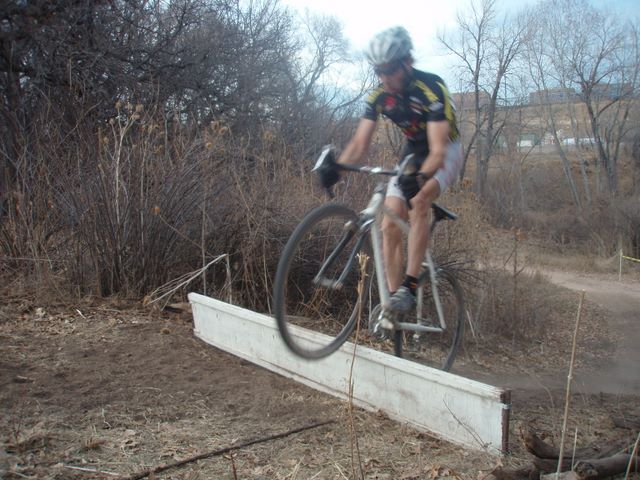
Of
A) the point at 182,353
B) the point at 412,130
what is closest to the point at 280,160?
the point at 182,353

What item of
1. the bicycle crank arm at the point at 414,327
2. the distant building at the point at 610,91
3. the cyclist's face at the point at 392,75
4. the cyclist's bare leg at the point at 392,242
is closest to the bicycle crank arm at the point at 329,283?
Result: the cyclist's bare leg at the point at 392,242

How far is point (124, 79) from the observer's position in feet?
37.8

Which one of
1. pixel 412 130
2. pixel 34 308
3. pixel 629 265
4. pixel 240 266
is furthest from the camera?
pixel 629 265

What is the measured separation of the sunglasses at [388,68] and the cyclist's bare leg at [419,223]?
0.73 m

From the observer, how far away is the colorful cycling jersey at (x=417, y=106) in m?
3.98

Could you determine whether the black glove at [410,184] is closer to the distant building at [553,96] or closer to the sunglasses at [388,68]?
the sunglasses at [388,68]

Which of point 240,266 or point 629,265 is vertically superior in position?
point 240,266

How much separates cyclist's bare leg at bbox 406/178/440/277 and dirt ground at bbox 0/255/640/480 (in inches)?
42.5

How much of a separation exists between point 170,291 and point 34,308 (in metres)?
1.33

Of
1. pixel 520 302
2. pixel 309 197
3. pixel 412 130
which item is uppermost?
pixel 412 130

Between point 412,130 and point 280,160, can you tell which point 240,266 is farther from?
point 412,130

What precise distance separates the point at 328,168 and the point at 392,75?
72cm

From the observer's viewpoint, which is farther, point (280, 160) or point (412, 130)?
point (280, 160)

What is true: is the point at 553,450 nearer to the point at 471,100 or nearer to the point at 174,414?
the point at 174,414
